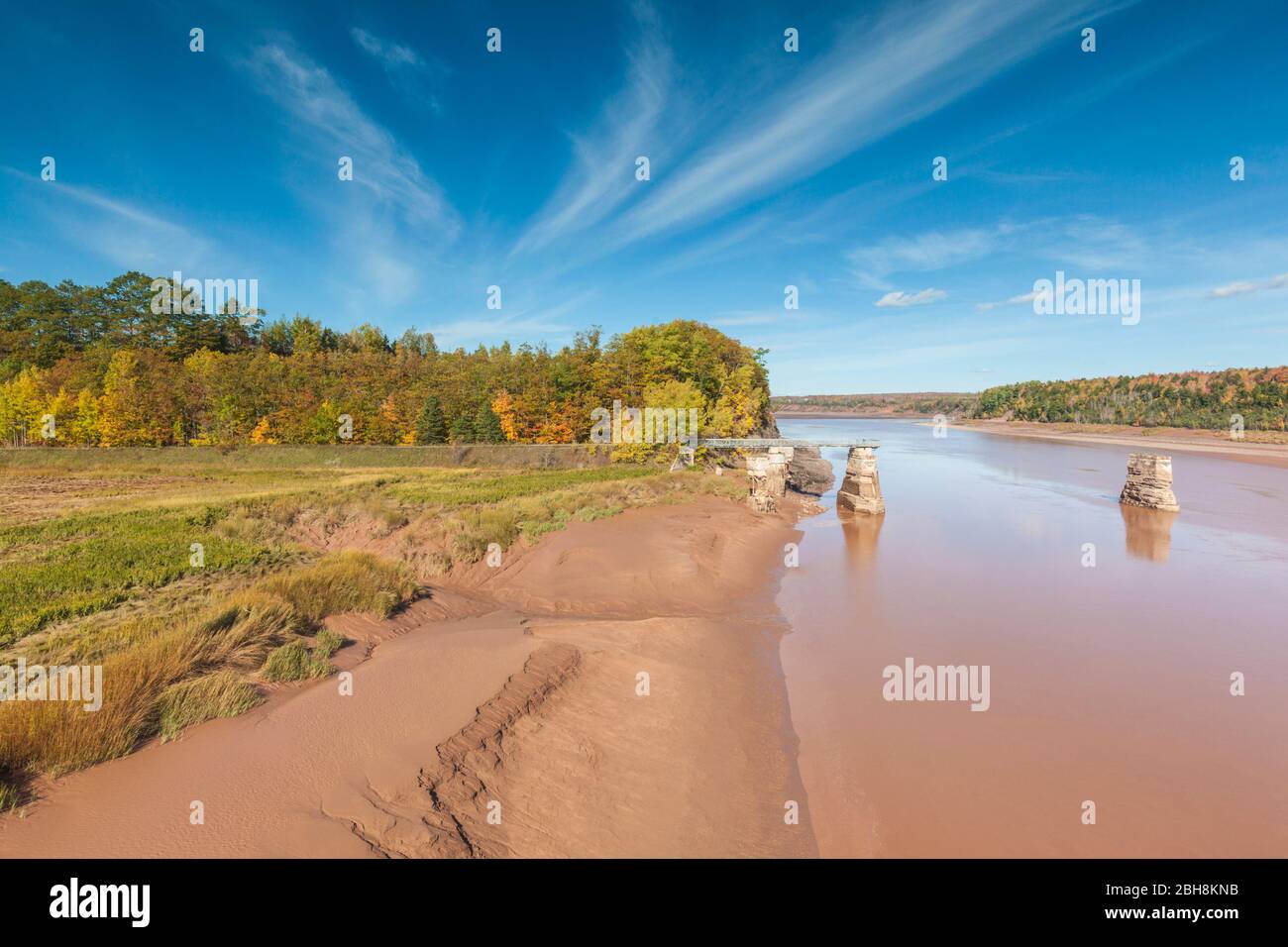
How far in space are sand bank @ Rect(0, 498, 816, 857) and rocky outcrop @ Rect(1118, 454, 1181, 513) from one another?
35343mm

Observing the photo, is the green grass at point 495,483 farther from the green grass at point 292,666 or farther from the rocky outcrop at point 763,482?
the green grass at point 292,666

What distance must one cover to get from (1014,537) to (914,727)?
20564 millimetres

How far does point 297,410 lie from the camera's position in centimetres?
5775

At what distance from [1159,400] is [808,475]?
11783cm

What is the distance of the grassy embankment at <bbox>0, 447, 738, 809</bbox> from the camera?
6.43 metres

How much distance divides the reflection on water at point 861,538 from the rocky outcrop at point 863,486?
0.54 meters

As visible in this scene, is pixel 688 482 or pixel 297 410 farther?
pixel 297 410

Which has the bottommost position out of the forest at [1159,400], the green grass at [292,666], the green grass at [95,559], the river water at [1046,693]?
the river water at [1046,693]

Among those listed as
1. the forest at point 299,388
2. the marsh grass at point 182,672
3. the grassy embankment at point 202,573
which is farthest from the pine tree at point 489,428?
the marsh grass at point 182,672

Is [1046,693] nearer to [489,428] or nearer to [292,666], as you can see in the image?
[292,666]

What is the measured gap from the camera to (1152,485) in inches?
1294

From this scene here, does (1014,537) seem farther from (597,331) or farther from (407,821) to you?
(597,331)

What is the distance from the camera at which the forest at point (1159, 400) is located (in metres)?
91.9
